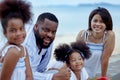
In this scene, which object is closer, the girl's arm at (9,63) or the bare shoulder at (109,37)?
the girl's arm at (9,63)

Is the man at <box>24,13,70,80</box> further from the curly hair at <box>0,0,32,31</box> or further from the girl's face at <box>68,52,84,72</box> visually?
the curly hair at <box>0,0,32,31</box>

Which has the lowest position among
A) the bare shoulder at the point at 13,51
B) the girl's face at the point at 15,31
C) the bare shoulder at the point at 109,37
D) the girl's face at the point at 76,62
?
the girl's face at the point at 76,62

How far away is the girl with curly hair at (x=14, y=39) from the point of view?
2.86 m

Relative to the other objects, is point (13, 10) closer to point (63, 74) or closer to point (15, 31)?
point (15, 31)

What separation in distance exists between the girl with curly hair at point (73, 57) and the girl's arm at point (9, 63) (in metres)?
0.78

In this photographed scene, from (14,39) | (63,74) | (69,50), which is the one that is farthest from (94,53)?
(14,39)

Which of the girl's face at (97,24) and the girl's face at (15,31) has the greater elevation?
the girl's face at (15,31)

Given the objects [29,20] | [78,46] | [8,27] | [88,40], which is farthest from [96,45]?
[8,27]

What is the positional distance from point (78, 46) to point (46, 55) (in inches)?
13.1

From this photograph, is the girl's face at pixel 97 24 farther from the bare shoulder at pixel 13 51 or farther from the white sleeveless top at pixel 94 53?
the bare shoulder at pixel 13 51

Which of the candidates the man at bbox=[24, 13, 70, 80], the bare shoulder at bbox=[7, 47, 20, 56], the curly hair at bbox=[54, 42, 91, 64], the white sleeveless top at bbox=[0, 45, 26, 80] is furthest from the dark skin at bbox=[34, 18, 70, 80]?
the bare shoulder at bbox=[7, 47, 20, 56]

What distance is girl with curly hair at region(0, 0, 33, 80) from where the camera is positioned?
112 inches

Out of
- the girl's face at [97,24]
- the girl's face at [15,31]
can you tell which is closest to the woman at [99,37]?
the girl's face at [97,24]

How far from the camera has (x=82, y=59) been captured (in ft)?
11.6
